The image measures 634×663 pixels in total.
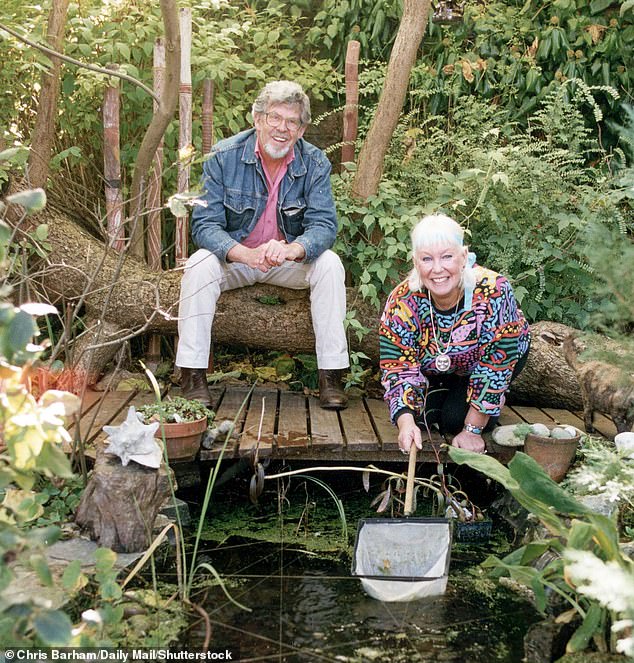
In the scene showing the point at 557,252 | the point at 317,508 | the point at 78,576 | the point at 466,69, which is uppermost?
the point at 466,69

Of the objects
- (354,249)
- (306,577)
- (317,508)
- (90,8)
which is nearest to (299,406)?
(317,508)

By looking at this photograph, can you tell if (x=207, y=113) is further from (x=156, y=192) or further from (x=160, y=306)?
(x=160, y=306)

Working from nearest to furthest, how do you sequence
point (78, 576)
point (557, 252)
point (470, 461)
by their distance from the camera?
point (78, 576) < point (470, 461) < point (557, 252)

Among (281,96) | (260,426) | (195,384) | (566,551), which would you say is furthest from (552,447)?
(281,96)

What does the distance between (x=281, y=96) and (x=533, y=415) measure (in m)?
1.98

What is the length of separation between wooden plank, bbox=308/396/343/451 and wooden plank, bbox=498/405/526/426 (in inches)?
30.9

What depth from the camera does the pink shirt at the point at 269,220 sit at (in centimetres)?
421

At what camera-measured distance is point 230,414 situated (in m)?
3.92

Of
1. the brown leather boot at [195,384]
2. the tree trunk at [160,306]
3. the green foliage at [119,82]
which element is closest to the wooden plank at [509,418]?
the tree trunk at [160,306]

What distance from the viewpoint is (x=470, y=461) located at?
8.25 ft

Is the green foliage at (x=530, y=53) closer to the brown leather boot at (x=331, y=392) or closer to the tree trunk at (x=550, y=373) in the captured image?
the tree trunk at (x=550, y=373)

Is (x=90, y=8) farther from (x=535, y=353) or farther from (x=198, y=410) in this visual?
(x=535, y=353)

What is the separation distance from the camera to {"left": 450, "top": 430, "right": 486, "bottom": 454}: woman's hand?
3.37m

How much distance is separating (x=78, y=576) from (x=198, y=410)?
140 cm
